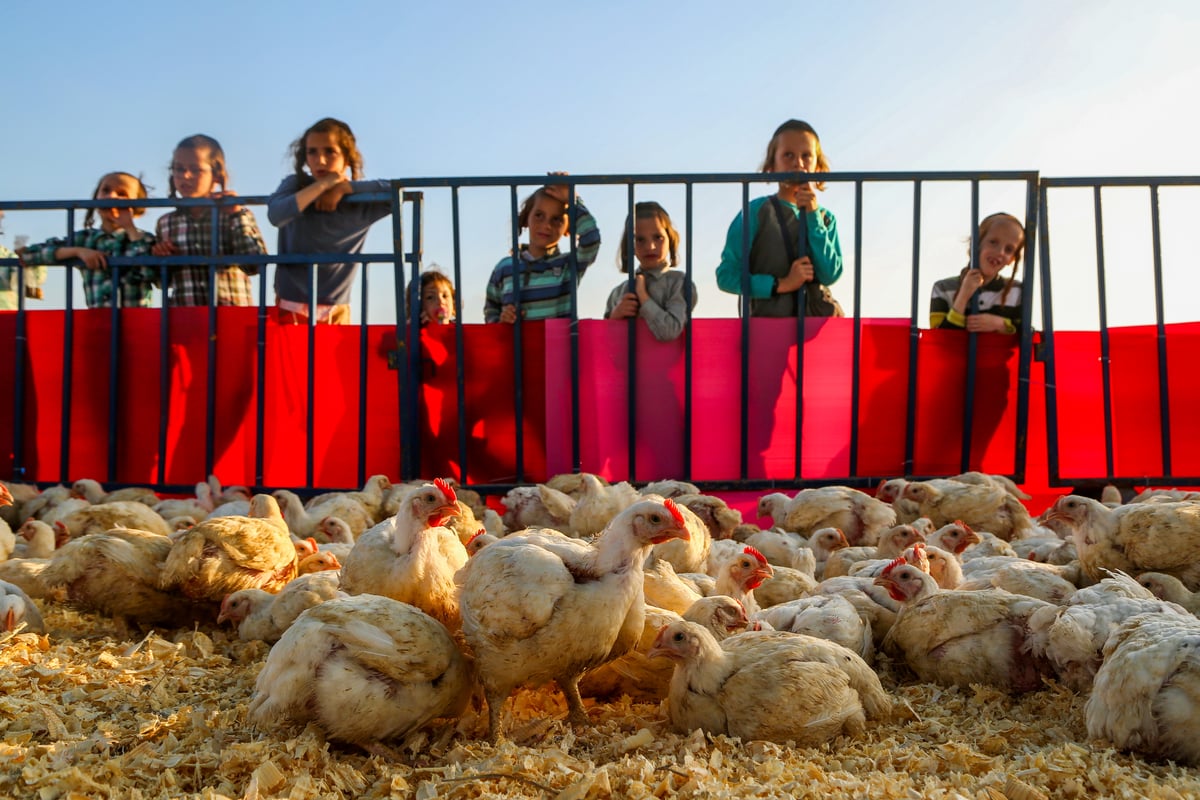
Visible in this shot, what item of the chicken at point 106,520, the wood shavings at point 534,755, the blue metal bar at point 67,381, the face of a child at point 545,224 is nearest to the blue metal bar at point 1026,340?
the face of a child at point 545,224

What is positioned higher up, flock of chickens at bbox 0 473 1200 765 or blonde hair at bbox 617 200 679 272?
blonde hair at bbox 617 200 679 272

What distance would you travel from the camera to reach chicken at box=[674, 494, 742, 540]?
557 centimetres

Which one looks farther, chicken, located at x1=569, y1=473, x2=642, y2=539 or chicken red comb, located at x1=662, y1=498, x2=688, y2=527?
chicken, located at x1=569, y1=473, x2=642, y2=539

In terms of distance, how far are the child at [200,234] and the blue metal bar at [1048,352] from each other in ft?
18.7

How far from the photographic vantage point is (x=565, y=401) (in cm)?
685

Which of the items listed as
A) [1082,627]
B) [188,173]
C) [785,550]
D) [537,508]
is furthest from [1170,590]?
[188,173]

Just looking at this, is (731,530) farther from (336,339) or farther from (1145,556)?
(336,339)

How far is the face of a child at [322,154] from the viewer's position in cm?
719

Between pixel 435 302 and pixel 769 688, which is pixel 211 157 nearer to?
pixel 435 302

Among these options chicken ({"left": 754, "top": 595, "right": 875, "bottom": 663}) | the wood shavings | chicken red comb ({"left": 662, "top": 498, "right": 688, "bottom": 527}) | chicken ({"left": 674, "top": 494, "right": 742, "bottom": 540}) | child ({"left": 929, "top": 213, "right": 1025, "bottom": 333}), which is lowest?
→ the wood shavings

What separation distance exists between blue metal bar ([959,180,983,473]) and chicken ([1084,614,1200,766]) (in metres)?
4.19

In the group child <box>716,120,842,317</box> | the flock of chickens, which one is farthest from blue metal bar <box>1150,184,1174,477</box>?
child <box>716,120,842,317</box>

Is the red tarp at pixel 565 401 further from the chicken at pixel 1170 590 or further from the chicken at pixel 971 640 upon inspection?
the chicken at pixel 971 640

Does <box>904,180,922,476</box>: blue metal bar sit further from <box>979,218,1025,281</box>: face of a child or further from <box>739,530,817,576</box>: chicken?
<box>739,530,817,576</box>: chicken
